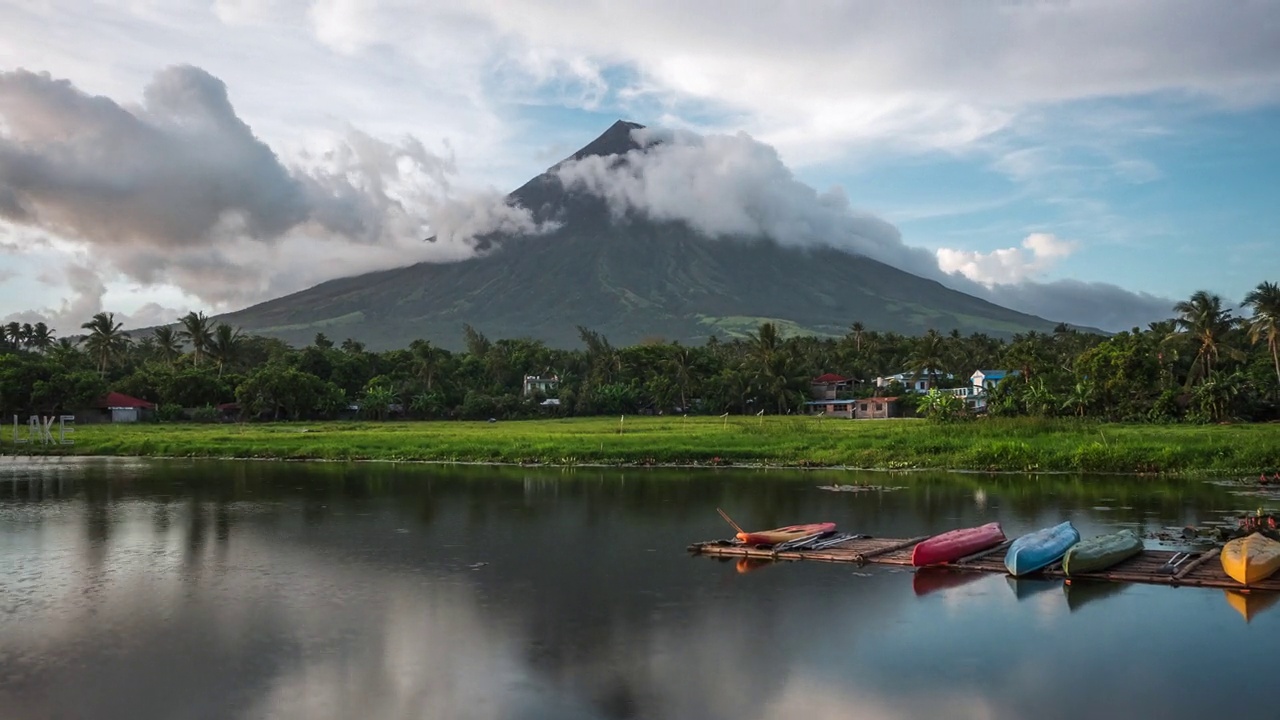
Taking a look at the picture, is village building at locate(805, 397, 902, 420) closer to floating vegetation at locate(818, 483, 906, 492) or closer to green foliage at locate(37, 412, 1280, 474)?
green foliage at locate(37, 412, 1280, 474)

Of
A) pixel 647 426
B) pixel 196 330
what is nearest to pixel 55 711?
pixel 647 426

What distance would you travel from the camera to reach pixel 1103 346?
5344 centimetres

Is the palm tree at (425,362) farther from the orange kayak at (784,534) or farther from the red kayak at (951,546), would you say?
the red kayak at (951,546)

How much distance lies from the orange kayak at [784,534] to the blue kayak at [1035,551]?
3.97 metres

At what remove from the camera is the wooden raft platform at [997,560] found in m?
15.0

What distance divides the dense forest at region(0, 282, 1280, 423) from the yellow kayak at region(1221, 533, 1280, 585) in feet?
99.0

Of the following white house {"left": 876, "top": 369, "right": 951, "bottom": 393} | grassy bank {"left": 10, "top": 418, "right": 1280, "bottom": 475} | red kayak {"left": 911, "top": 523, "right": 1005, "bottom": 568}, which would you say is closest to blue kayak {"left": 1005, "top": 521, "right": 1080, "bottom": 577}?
red kayak {"left": 911, "top": 523, "right": 1005, "bottom": 568}

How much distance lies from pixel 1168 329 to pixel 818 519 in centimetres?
5674

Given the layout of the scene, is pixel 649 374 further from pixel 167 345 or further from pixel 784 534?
pixel 784 534

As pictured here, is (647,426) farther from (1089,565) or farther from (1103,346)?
(1089,565)

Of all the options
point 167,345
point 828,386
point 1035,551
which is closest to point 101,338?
point 167,345

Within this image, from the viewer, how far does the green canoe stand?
15492 mm

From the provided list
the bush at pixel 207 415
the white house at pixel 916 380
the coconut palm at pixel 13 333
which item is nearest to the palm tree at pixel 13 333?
the coconut palm at pixel 13 333

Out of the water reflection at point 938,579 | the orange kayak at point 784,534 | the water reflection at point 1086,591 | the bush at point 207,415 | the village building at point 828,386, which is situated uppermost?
the village building at point 828,386
